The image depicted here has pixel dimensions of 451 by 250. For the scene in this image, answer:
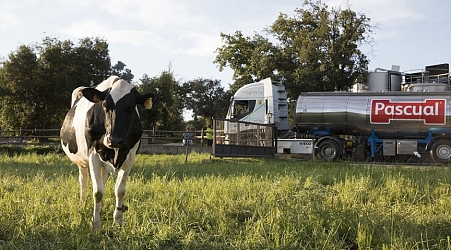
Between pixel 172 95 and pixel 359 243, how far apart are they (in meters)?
38.6

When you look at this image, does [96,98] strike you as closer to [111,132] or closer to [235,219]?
[111,132]

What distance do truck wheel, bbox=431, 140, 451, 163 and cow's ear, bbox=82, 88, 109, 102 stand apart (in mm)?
15334

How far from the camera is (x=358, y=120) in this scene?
57.3ft

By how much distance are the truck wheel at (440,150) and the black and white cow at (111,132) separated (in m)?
14.9

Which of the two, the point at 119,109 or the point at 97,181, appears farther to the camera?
the point at 97,181

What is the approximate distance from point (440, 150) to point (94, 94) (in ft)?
51.2

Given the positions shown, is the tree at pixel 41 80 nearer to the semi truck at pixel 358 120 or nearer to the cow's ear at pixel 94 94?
the semi truck at pixel 358 120

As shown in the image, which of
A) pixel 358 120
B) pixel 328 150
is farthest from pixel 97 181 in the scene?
pixel 358 120

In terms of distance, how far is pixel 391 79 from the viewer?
21.1 meters

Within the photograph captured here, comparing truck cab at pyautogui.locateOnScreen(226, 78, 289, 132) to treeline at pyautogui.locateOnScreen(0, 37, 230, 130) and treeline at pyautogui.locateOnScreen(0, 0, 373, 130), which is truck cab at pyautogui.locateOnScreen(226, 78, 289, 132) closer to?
treeline at pyautogui.locateOnScreen(0, 0, 373, 130)

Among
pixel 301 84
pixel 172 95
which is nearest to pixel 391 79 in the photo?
pixel 301 84

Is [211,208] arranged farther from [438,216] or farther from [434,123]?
[434,123]

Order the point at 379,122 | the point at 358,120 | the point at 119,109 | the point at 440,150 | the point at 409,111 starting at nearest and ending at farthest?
1. the point at 119,109
2. the point at 440,150
3. the point at 409,111
4. the point at 379,122
5. the point at 358,120

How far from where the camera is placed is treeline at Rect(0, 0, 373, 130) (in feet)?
99.2
